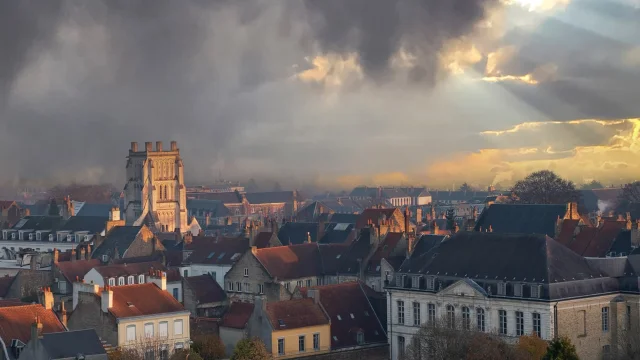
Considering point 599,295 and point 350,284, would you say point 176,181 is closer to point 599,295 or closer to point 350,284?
point 350,284

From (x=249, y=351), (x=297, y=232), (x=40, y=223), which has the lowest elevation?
(x=249, y=351)

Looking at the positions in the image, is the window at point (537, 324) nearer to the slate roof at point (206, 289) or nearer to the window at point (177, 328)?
the window at point (177, 328)

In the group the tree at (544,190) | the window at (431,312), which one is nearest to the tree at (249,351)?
the window at (431,312)

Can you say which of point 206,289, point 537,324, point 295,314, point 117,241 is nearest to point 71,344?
point 295,314

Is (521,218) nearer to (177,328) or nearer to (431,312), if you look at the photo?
(431,312)

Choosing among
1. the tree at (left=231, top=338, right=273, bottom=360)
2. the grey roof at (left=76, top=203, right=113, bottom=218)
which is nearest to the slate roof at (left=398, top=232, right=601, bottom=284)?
the tree at (left=231, top=338, right=273, bottom=360)

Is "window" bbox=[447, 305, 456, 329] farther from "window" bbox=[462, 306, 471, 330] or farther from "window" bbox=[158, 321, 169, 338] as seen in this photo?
"window" bbox=[158, 321, 169, 338]
